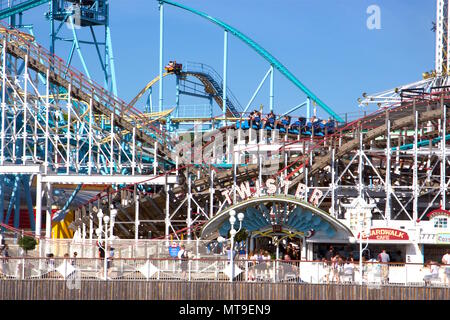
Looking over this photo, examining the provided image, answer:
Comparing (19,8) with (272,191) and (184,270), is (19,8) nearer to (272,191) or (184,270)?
(272,191)

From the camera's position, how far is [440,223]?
43.0 metres

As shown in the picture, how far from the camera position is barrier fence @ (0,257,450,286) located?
35.9m

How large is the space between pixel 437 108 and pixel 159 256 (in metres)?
16.6

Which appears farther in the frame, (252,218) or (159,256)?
(252,218)

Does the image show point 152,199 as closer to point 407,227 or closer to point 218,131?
point 218,131

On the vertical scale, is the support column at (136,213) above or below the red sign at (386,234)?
above

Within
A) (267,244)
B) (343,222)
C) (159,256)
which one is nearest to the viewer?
(159,256)

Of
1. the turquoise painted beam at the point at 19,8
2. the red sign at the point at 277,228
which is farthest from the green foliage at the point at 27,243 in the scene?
the turquoise painted beam at the point at 19,8

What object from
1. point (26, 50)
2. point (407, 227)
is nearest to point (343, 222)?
Result: point (407, 227)

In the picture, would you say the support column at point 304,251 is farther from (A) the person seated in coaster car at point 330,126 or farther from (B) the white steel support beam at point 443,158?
(A) the person seated in coaster car at point 330,126

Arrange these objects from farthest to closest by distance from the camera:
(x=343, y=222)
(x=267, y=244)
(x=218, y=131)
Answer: (x=218, y=131) → (x=267, y=244) → (x=343, y=222)

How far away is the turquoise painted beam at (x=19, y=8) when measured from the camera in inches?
2426

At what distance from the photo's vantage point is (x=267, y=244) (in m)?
45.5

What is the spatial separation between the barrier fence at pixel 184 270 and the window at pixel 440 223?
770 centimetres
